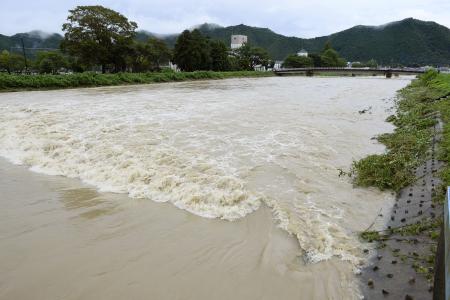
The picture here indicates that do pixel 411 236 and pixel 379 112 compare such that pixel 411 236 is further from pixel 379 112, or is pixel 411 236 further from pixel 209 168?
pixel 379 112

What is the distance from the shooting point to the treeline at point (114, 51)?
146 ft

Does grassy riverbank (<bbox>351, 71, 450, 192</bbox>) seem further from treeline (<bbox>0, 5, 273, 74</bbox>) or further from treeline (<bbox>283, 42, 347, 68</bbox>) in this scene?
treeline (<bbox>283, 42, 347, 68</bbox>)

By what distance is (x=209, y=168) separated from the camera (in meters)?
7.11

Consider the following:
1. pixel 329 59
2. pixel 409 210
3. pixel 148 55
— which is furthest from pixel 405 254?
pixel 329 59

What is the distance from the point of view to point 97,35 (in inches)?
1791

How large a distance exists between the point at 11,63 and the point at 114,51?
34259mm

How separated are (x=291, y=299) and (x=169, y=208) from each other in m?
2.78

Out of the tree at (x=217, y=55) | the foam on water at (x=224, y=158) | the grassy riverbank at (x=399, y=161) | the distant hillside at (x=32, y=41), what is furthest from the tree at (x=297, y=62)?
the grassy riverbank at (x=399, y=161)

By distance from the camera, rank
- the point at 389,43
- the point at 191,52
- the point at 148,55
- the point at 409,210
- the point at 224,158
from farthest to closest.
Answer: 1. the point at 389,43
2. the point at 191,52
3. the point at 148,55
4. the point at 224,158
5. the point at 409,210

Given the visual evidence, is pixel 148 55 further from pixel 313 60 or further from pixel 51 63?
pixel 313 60

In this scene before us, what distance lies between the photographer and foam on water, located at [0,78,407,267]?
17.2 feet

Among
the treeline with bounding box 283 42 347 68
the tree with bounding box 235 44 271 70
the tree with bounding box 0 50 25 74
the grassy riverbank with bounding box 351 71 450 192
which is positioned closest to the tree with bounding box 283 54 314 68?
the treeline with bounding box 283 42 347 68

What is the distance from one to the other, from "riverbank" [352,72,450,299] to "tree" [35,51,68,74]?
69070mm

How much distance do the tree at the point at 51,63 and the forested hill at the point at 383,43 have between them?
69.9 meters
